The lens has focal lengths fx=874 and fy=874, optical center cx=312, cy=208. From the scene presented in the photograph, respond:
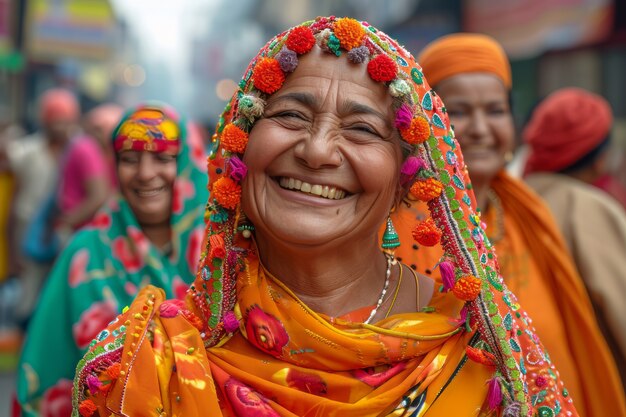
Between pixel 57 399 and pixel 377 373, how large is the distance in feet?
6.34

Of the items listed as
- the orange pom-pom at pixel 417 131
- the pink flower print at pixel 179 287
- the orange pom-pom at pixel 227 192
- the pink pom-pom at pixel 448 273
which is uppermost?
the orange pom-pom at pixel 417 131

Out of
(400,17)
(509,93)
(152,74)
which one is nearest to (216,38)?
(152,74)

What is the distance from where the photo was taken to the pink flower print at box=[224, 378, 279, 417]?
2.30m

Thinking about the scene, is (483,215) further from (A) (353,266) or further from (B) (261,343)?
(B) (261,343)

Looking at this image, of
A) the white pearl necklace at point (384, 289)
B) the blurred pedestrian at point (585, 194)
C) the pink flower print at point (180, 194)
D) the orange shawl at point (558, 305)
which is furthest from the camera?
the pink flower print at point (180, 194)

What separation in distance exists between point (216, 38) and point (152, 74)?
3045cm

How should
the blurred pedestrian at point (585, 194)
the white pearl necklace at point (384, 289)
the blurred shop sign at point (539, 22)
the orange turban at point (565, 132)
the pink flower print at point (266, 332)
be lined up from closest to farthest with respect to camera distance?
1. the pink flower print at point (266, 332)
2. the white pearl necklace at point (384, 289)
3. the blurred pedestrian at point (585, 194)
4. the orange turban at point (565, 132)
5. the blurred shop sign at point (539, 22)

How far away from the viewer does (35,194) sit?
870 cm

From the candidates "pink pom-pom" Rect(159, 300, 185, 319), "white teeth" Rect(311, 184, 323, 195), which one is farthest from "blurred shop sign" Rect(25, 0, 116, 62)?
"white teeth" Rect(311, 184, 323, 195)

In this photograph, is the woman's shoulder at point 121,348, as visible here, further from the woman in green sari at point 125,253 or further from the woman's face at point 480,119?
the woman's face at point 480,119

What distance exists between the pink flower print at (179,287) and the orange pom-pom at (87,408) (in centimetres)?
151

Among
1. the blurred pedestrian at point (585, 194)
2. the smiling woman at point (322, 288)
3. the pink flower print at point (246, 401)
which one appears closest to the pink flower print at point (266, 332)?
the smiling woman at point (322, 288)

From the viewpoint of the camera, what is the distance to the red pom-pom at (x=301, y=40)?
7.72 ft

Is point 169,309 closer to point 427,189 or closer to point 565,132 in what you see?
point 427,189
